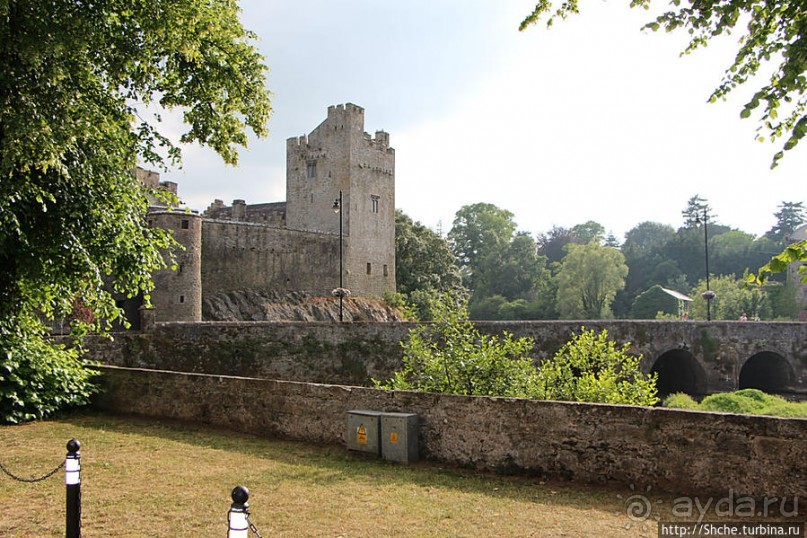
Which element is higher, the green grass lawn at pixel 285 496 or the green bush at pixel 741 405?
the green grass lawn at pixel 285 496

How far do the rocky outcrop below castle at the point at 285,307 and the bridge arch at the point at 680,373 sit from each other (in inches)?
706

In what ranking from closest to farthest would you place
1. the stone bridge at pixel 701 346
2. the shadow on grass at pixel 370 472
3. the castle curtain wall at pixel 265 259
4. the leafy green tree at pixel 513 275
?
the shadow on grass at pixel 370 472
the stone bridge at pixel 701 346
the castle curtain wall at pixel 265 259
the leafy green tree at pixel 513 275

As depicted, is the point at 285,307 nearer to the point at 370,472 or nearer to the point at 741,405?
the point at 741,405

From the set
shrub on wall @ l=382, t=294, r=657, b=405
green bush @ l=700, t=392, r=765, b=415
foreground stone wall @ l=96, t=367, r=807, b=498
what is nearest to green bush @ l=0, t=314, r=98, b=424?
foreground stone wall @ l=96, t=367, r=807, b=498

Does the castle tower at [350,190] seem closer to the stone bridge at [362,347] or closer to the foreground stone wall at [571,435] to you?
the stone bridge at [362,347]

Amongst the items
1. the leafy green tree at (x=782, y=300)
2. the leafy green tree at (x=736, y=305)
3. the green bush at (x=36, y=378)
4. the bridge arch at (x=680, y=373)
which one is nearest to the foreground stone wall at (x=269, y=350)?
the green bush at (x=36, y=378)

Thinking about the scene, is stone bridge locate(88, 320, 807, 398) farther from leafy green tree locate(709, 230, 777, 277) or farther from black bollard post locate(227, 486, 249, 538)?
leafy green tree locate(709, 230, 777, 277)

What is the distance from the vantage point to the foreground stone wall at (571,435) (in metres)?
6.41

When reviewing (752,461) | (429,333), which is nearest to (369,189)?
(429,333)

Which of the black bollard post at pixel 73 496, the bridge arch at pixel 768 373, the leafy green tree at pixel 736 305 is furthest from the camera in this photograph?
the leafy green tree at pixel 736 305

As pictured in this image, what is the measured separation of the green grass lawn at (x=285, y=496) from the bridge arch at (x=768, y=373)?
28032 mm

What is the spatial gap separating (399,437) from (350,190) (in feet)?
133

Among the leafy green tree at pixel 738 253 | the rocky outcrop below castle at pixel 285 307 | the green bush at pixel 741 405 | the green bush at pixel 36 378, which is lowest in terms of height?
the green bush at pixel 741 405

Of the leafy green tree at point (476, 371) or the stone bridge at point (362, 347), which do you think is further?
the stone bridge at point (362, 347)
